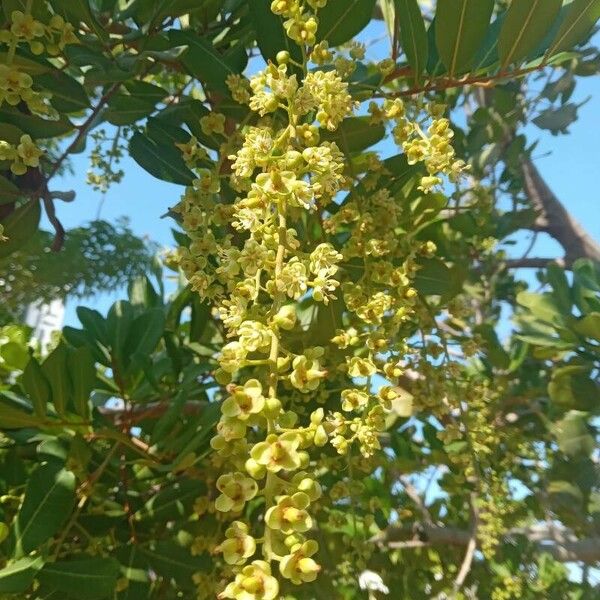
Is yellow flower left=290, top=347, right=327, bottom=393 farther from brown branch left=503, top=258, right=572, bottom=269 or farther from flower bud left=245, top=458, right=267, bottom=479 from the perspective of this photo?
brown branch left=503, top=258, right=572, bottom=269

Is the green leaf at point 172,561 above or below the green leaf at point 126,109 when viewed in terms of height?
below

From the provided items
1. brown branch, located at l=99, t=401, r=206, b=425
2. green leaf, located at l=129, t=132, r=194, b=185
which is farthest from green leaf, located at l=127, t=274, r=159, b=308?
green leaf, located at l=129, t=132, r=194, b=185

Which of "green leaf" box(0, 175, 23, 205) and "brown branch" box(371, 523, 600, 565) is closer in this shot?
"green leaf" box(0, 175, 23, 205)

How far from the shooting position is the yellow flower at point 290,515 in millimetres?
608

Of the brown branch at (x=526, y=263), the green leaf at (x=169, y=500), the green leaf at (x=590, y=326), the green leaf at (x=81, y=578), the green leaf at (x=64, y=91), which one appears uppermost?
the brown branch at (x=526, y=263)

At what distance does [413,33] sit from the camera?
105cm

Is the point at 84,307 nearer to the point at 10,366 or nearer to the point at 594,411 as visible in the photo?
the point at 10,366

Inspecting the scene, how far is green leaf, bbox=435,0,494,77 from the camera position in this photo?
1.01 m

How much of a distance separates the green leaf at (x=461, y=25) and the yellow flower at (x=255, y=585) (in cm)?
79

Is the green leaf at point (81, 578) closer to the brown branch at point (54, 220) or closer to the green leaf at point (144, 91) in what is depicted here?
the brown branch at point (54, 220)

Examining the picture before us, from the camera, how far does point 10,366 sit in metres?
1.46

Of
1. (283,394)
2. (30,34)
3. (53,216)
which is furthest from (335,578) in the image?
(30,34)

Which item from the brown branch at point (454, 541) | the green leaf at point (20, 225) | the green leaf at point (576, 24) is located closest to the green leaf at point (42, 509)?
the green leaf at point (20, 225)

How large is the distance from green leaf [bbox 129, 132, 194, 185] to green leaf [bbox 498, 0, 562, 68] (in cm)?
53
